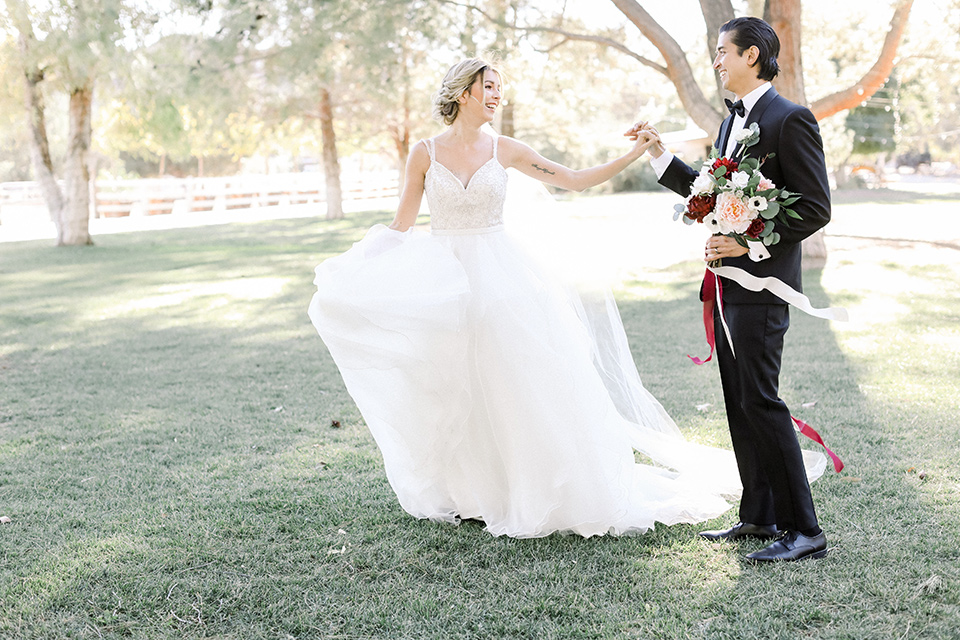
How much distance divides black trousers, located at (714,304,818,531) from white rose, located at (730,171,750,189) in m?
0.54

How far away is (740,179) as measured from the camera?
3334 mm

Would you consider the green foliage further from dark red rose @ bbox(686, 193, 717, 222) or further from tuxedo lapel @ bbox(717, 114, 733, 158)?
dark red rose @ bbox(686, 193, 717, 222)

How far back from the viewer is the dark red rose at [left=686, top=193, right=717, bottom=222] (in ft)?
11.5

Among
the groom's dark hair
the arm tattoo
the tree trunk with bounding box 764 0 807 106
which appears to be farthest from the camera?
the tree trunk with bounding box 764 0 807 106

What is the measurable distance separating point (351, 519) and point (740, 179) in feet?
8.33

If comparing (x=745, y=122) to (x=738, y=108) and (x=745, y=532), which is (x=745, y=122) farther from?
(x=745, y=532)

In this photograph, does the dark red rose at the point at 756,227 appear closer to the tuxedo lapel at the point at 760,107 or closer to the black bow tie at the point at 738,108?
the tuxedo lapel at the point at 760,107

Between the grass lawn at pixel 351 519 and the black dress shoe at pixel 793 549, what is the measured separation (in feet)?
0.19

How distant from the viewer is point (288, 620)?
10.7 ft

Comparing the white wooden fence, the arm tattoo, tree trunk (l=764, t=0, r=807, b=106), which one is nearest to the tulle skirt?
the arm tattoo

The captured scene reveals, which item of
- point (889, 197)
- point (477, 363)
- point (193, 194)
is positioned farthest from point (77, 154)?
point (889, 197)

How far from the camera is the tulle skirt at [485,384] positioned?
3857mm

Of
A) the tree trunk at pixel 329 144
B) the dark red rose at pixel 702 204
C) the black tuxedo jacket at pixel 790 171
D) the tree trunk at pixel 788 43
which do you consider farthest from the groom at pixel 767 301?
the tree trunk at pixel 329 144

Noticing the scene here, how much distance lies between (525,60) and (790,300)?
17.2 m
